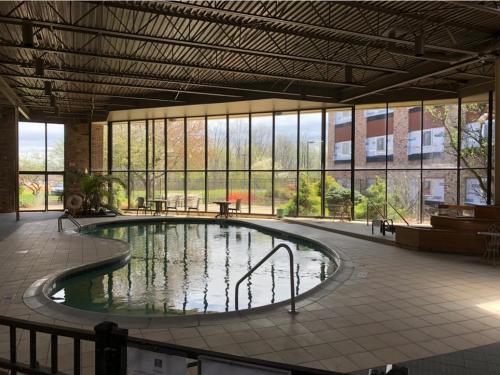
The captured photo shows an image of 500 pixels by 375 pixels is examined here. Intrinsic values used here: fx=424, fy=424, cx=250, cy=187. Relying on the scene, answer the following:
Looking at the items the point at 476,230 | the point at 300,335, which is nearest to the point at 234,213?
the point at 476,230

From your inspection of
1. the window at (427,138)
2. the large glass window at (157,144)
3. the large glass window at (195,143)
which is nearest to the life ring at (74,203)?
the large glass window at (157,144)

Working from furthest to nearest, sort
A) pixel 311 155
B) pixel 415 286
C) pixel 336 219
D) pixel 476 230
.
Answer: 1. pixel 311 155
2. pixel 336 219
3. pixel 476 230
4. pixel 415 286

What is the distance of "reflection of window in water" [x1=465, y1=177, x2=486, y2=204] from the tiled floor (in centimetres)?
717

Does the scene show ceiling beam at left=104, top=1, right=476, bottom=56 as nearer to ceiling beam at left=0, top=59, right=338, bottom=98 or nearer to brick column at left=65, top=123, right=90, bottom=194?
ceiling beam at left=0, top=59, right=338, bottom=98

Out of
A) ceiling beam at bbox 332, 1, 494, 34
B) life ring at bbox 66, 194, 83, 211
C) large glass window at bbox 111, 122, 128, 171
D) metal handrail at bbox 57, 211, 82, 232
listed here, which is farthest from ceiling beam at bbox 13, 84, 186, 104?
ceiling beam at bbox 332, 1, 494, 34

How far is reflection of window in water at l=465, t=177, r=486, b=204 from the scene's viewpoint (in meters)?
13.7

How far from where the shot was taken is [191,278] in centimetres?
686

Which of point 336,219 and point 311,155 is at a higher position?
point 311,155

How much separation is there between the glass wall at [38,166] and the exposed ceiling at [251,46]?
315 centimetres

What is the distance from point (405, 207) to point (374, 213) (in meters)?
1.11

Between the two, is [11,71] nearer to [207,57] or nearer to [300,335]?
[207,57]

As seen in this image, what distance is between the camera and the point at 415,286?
564cm

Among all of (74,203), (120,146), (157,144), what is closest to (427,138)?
(157,144)

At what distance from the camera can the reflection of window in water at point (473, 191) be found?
1371 centimetres
